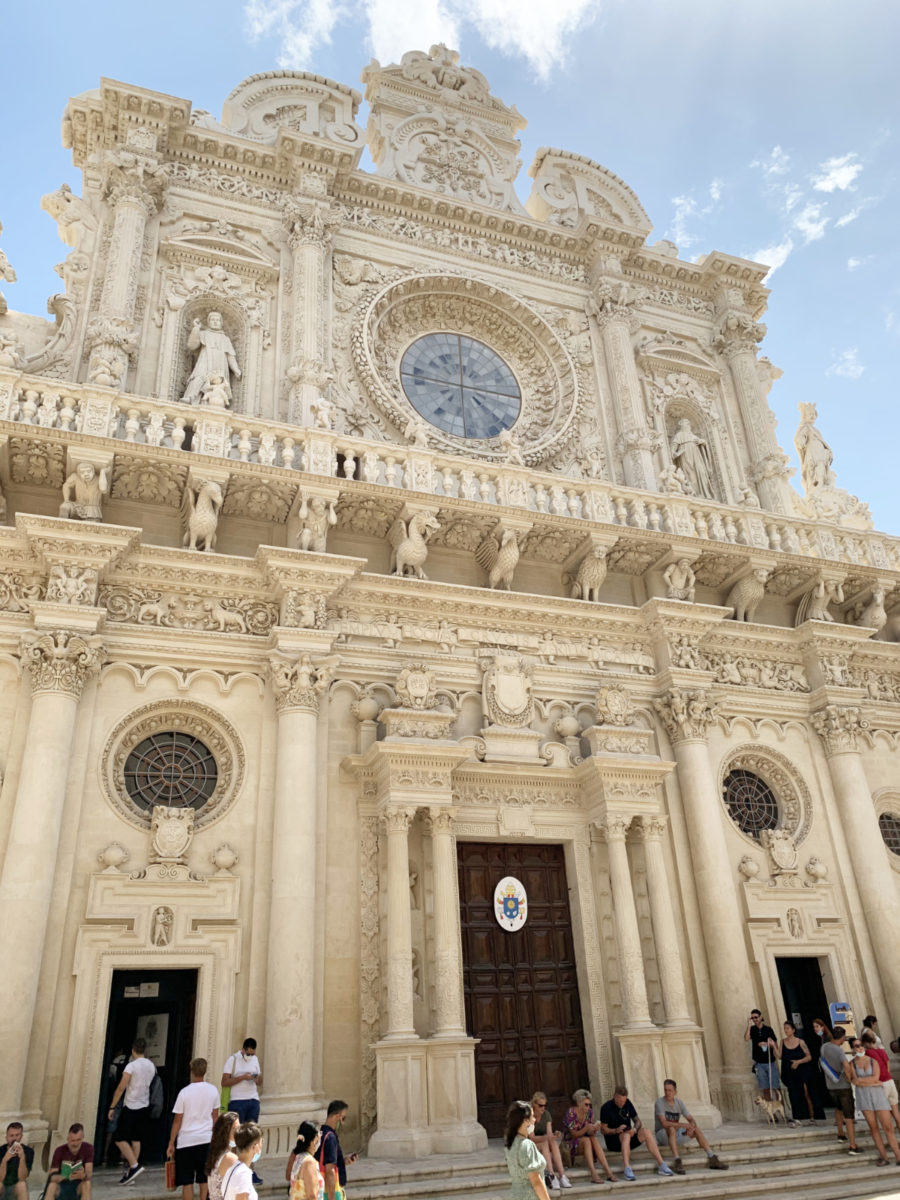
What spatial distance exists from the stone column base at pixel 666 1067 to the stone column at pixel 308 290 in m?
9.63

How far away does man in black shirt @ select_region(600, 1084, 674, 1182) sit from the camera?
31.5ft

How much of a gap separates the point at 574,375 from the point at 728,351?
4069 mm

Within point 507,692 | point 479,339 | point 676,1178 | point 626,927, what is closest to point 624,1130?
point 676,1178

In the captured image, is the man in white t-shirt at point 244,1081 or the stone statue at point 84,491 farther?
the stone statue at point 84,491


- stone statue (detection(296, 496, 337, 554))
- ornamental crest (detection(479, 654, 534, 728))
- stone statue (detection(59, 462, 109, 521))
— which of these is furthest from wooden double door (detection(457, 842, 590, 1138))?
stone statue (detection(59, 462, 109, 521))

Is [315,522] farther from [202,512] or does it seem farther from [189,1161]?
[189,1161]

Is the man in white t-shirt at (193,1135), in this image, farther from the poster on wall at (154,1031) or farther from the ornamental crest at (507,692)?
the ornamental crest at (507,692)

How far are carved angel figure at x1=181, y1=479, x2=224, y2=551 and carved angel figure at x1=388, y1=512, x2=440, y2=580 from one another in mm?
2551

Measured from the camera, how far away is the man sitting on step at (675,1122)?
32.3 ft

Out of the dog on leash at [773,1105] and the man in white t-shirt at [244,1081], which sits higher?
the man in white t-shirt at [244,1081]

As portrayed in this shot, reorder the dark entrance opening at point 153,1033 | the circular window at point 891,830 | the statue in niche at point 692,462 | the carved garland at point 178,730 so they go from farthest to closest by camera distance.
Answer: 1. the statue in niche at point 692,462
2. the circular window at point 891,830
3. the carved garland at point 178,730
4. the dark entrance opening at point 153,1033

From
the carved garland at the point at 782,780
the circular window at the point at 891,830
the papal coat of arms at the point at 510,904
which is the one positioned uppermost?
the carved garland at the point at 782,780

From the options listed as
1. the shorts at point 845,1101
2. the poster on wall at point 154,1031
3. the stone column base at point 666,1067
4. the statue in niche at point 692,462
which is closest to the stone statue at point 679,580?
the statue in niche at point 692,462

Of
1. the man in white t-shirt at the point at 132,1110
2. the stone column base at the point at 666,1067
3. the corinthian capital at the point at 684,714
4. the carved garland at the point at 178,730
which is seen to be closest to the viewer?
the man in white t-shirt at the point at 132,1110
